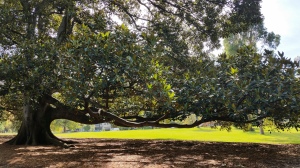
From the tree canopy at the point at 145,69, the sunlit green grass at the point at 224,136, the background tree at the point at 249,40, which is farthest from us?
the background tree at the point at 249,40

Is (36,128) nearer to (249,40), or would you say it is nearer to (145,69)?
(145,69)

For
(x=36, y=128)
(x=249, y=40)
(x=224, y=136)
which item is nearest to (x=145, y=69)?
(x=36, y=128)

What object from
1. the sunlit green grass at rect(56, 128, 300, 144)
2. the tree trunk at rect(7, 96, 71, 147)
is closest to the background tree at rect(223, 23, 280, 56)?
the sunlit green grass at rect(56, 128, 300, 144)

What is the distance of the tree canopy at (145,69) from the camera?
601 cm

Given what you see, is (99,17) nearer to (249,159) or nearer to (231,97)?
(231,97)

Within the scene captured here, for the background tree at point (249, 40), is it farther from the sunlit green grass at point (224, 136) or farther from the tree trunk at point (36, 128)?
the tree trunk at point (36, 128)

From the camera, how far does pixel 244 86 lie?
19.8 feet

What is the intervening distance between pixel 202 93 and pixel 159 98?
117cm

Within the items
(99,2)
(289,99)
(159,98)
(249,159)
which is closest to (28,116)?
(99,2)

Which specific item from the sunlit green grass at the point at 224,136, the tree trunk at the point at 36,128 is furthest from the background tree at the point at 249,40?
the tree trunk at the point at 36,128

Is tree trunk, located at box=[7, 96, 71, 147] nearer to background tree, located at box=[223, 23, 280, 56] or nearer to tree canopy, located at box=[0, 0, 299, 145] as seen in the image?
tree canopy, located at box=[0, 0, 299, 145]

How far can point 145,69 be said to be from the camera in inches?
240

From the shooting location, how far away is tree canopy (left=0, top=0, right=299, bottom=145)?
6008 mm

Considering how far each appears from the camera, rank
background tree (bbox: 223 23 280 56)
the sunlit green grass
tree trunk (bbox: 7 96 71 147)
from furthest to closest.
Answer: background tree (bbox: 223 23 280 56), the sunlit green grass, tree trunk (bbox: 7 96 71 147)
